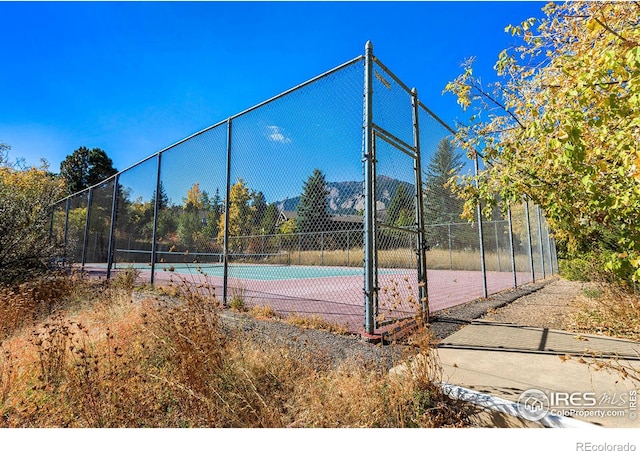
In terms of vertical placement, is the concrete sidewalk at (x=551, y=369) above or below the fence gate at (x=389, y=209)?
below

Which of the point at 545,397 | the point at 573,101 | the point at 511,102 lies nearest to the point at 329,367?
the point at 545,397

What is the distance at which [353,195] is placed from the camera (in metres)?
3.54

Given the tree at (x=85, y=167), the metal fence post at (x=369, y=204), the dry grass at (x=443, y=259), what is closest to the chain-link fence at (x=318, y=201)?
the metal fence post at (x=369, y=204)

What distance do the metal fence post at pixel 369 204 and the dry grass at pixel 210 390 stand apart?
32.4 inches

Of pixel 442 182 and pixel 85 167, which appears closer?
pixel 442 182

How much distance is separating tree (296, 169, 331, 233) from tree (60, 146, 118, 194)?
43408mm

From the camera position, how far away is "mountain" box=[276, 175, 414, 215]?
3.47m

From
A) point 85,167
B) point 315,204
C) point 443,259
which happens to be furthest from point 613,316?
point 85,167

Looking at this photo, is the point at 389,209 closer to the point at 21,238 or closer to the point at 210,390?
the point at 210,390

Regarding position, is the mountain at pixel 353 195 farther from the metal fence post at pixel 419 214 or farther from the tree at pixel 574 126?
the tree at pixel 574 126

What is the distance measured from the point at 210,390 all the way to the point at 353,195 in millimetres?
2405

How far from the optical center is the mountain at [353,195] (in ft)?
11.4
